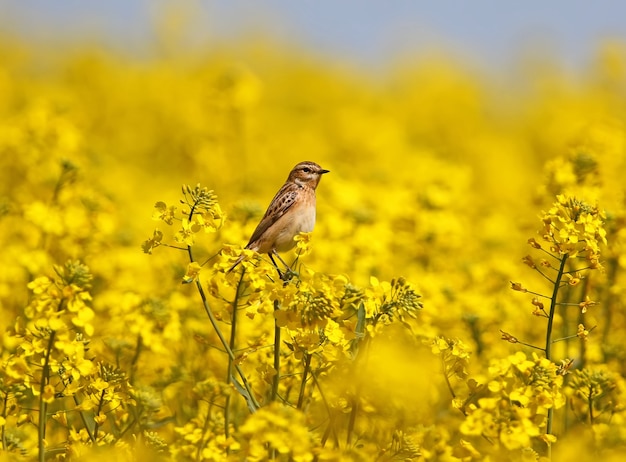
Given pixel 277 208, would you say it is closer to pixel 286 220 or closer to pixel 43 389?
pixel 286 220

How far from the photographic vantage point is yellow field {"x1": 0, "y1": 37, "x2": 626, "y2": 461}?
12.1ft

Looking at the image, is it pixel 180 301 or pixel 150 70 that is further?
pixel 150 70

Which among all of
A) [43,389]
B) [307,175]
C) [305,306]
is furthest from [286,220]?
[43,389]

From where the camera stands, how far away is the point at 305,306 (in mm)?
3562

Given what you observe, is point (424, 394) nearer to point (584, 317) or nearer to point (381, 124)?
point (584, 317)

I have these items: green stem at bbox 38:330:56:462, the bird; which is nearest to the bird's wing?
the bird

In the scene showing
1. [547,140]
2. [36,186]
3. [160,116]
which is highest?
[547,140]

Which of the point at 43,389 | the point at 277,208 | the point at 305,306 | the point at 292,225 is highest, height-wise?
the point at 277,208

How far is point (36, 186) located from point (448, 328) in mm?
4018

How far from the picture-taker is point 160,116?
17109 mm

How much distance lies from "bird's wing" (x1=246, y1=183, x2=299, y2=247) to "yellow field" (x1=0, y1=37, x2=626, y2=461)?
0.27 metres

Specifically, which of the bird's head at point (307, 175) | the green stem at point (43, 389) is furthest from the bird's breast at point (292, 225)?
the green stem at point (43, 389)

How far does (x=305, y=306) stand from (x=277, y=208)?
1.88 meters

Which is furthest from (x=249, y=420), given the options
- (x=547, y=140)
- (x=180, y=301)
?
(x=547, y=140)
